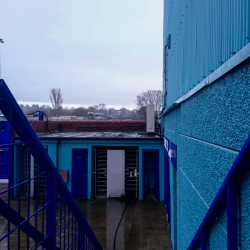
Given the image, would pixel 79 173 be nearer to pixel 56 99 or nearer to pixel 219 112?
pixel 219 112

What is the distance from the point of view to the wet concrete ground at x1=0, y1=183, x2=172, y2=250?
644 cm

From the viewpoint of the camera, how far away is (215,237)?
6.23 ft

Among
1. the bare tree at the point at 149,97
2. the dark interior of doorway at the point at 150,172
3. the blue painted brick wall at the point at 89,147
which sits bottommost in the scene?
the dark interior of doorway at the point at 150,172

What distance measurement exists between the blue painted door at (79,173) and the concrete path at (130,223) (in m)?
0.53

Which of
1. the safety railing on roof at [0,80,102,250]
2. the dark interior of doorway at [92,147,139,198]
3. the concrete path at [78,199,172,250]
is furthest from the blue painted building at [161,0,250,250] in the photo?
the dark interior of doorway at [92,147,139,198]

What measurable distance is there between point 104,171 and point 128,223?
3636 mm

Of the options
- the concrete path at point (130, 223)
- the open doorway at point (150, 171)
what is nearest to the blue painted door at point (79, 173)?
the concrete path at point (130, 223)

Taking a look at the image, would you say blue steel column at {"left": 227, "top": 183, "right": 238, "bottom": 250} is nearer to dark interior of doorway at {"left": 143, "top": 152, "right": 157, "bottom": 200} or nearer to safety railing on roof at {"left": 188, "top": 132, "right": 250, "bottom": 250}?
safety railing on roof at {"left": 188, "top": 132, "right": 250, "bottom": 250}

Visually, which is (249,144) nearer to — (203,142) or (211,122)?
(211,122)

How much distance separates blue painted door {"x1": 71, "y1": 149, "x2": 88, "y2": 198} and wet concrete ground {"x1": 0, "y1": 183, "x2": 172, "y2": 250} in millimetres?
527

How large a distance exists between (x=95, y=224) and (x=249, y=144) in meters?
7.53

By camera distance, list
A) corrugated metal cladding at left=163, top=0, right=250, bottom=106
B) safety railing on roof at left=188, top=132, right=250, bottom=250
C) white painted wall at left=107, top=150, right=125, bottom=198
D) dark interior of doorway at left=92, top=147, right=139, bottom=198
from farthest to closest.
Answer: dark interior of doorway at left=92, top=147, right=139, bottom=198 < white painted wall at left=107, top=150, right=125, bottom=198 < corrugated metal cladding at left=163, top=0, right=250, bottom=106 < safety railing on roof at left=188, top=132, right=250, bottom=250

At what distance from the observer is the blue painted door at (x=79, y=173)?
10578 mm

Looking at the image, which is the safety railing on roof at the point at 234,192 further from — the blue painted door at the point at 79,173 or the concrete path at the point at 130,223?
the blue painted door at the point at 79,173
